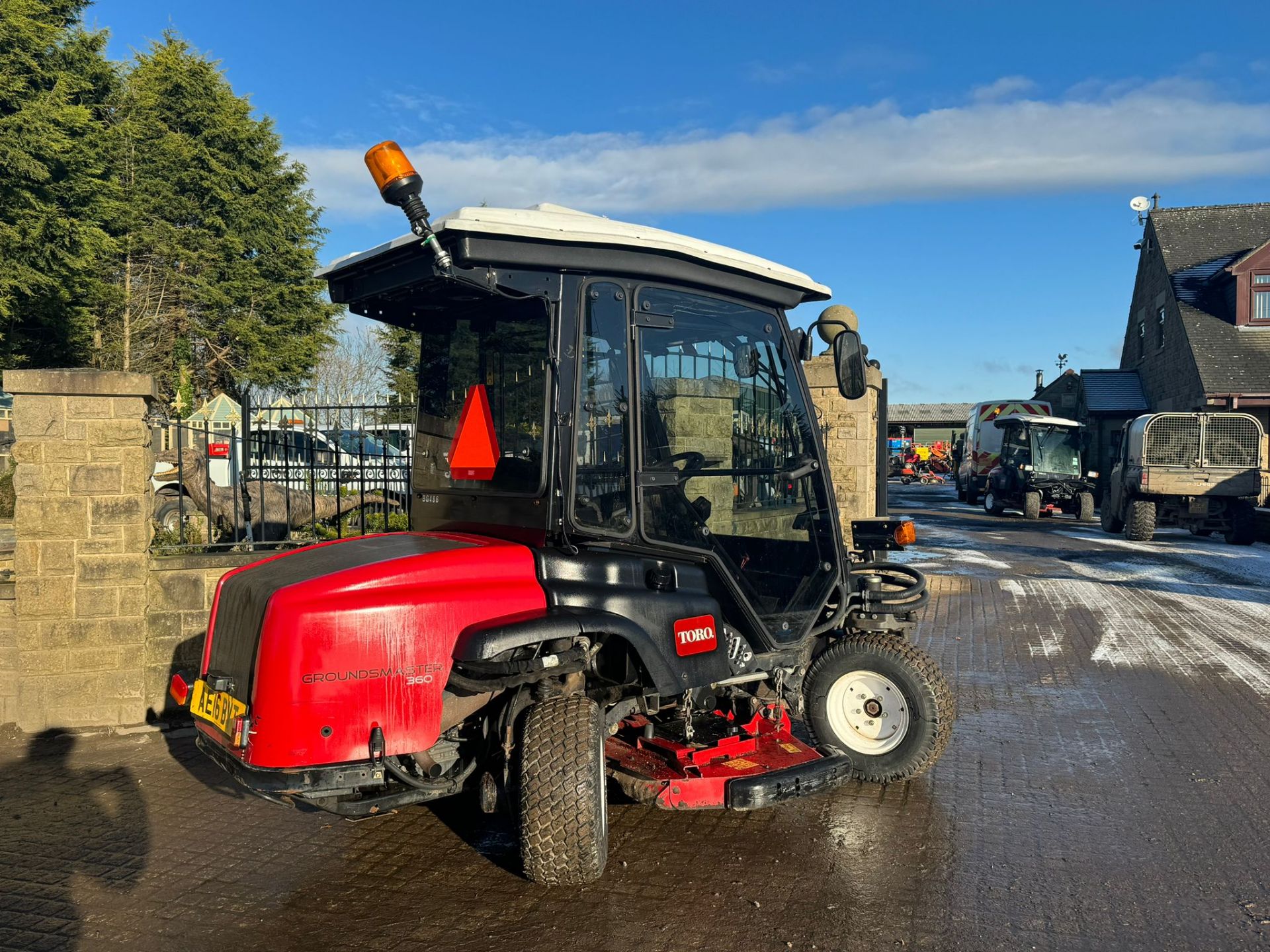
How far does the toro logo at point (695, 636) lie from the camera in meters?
4.14

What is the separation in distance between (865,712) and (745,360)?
1920 mm

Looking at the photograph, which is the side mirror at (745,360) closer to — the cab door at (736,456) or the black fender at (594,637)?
the cab door at (736,456)

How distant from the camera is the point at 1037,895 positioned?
13.0 ft

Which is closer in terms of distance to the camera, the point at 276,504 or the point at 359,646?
the point at 359,646

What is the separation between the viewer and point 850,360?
15.5 feet

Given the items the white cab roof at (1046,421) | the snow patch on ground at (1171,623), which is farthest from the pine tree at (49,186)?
the white cab roof at (1046,421)

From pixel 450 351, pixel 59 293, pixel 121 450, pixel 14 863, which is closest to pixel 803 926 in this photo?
pixel 450 351

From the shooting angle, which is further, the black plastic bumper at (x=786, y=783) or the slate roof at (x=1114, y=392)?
the slate roof at (x=1114, y=392)

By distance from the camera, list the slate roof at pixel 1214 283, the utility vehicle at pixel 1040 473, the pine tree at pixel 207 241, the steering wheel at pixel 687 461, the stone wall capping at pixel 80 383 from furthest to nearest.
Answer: the pine tree at pixel 207 241 < the slate roof at pixel 1214 283 < the utility vehicle at pixel 1040 473 < the stone wall capping at pixel 80 383 < the steering wheel at pixel 687 461

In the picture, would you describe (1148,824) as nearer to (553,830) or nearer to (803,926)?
(803,926)

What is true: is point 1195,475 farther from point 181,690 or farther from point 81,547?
point 181,690

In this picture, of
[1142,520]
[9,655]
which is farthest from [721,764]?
[1142,520]

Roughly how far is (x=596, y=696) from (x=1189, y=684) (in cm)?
545

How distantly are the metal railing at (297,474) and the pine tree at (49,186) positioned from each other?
18067 millimetres
